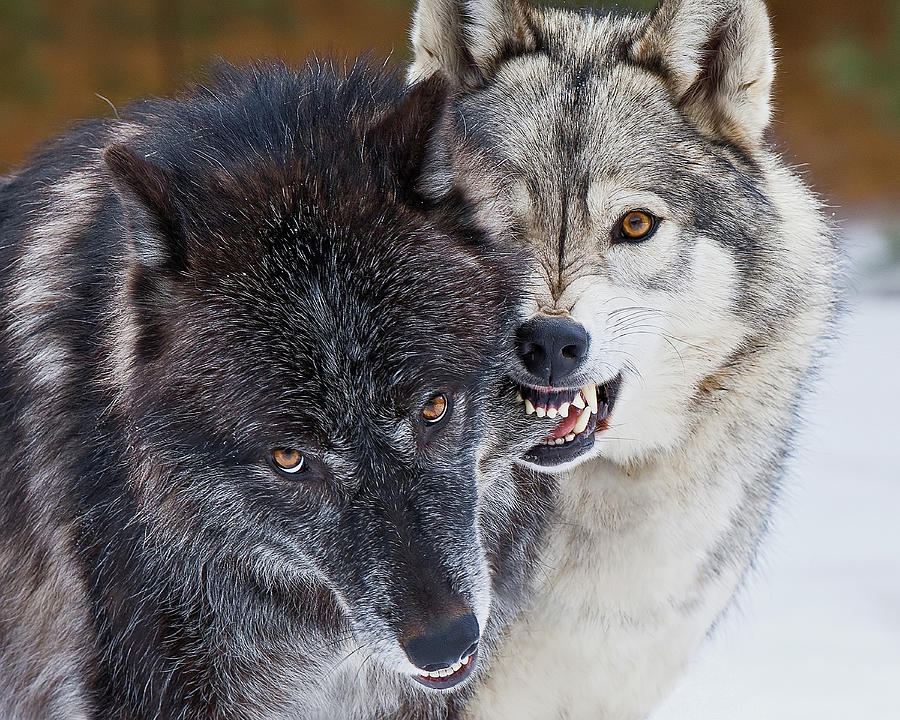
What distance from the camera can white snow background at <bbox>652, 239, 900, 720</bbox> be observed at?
3713 mm

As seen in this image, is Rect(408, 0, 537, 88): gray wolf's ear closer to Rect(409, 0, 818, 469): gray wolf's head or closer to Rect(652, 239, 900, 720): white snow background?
Rect(409, 0, 818, 469): gray wolf's head

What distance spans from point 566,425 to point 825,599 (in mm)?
2500

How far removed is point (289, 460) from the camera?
2.03 meters

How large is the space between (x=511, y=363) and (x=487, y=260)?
0.23m

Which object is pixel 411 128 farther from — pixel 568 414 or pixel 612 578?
pixel 612 578

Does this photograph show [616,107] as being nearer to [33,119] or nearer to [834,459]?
[834,459]

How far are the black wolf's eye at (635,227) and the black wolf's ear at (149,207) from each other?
107cm

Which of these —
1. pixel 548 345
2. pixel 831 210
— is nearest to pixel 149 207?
pixel 548 345

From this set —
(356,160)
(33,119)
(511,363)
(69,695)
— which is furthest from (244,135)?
(33,119)

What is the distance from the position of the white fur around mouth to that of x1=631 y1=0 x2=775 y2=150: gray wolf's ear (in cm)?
150

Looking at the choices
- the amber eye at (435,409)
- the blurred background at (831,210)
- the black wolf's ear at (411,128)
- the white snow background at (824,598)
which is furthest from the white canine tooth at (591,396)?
the blurred background at (831,210)

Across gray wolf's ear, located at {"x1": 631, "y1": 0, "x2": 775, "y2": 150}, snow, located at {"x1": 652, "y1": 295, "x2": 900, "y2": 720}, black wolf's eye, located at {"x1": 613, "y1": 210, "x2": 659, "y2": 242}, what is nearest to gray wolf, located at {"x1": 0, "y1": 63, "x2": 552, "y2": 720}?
black wolf's eye, located at {"x1": 613, "y1": 210, "x2": 659, "y2": 242}

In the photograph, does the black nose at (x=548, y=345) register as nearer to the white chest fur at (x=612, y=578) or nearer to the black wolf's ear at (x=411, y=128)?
the black wolf's ear at (x=411, y=128)

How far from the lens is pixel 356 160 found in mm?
2154
